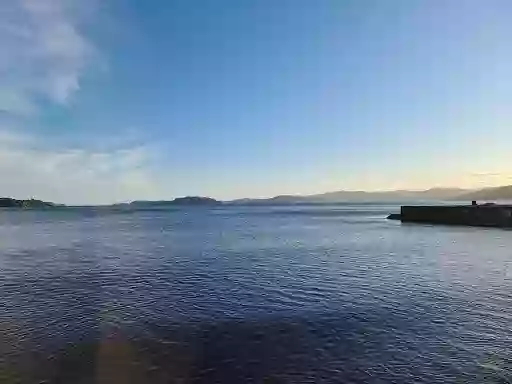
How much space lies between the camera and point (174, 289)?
24.3 meters

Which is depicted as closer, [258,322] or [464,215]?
[258,322]

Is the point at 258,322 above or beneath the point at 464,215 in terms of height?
beneath

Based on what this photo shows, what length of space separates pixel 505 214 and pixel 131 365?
74697 mm

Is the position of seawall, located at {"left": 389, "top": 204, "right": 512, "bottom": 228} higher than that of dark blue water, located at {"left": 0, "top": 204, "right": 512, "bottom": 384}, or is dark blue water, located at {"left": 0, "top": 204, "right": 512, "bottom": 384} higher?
seawall, located at {"left": 389, "top": 204, "right": 512, "bottom": 228}

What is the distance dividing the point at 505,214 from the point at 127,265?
63.7 meters

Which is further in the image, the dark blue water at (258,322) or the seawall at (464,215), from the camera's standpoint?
the seawall at (464,215)

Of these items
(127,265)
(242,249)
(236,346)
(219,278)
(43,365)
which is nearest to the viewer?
(43,365)

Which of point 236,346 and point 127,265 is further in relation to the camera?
point 127,265

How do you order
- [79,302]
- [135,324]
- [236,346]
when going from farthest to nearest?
[79,302] < [135,324] < [236,346]

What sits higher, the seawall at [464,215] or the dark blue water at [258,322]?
the seawall at [464,215]

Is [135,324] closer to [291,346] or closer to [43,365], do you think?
[43,365]

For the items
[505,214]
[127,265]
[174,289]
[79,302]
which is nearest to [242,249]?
[127,265]

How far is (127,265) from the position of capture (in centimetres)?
3512

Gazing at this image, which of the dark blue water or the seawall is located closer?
the dark blue water
